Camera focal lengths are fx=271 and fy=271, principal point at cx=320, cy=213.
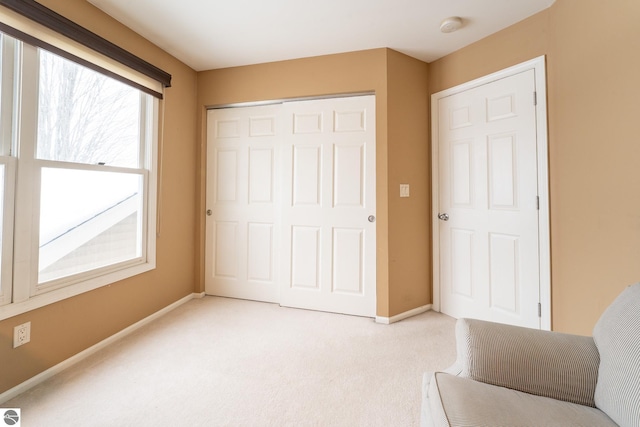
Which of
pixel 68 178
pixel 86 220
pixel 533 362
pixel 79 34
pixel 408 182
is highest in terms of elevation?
pixel 79 34

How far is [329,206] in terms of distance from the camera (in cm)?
262

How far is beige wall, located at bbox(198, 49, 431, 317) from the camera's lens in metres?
2.45

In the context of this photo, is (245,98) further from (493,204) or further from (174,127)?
(493,204)

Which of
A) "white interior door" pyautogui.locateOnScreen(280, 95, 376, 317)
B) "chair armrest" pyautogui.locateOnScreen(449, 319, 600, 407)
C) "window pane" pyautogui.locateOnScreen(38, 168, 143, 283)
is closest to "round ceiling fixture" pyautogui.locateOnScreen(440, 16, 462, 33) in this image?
"white interior door" pyautogui.locateOnScreen(280, 95, 376, 317)

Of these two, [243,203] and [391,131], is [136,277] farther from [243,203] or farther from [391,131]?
[391,131]

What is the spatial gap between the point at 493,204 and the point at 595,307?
3.04 feet

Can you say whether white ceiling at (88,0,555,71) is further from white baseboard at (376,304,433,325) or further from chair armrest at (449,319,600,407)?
white baseboard at (376,304,433,325)

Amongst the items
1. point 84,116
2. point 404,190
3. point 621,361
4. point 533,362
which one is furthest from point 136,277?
point 621,361

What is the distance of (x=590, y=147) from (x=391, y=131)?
4.37 feet

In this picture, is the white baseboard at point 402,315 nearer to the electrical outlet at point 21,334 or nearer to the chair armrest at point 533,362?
the chair armrest at point 533,362

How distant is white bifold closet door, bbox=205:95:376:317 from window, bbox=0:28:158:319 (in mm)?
723

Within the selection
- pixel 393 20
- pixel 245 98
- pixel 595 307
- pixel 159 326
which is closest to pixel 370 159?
pixel 393 20

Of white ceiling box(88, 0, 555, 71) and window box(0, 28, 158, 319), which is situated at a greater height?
white ceiling box(88, 0, 555, 71)

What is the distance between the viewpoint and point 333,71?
2559 mm
